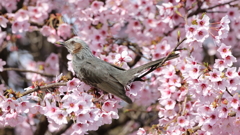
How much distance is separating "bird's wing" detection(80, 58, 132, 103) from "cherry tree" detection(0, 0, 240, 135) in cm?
10

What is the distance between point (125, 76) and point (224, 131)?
44.0 inches

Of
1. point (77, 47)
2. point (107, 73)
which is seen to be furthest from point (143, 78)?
point (77, 47)

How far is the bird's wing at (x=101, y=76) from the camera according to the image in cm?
327

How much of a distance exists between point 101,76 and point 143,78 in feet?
1.59

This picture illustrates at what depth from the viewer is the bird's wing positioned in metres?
3.27

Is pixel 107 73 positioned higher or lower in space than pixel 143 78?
higher

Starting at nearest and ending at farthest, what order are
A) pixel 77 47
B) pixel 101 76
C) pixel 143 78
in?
pixel 101 76 < pixel 143 78 < pixel 77 47

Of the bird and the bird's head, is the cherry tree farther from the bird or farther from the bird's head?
the bird's head

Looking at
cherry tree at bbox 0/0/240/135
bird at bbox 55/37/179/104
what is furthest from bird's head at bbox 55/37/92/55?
cherry tree at bbox 0/0/240/135

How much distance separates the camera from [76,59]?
3.73 m

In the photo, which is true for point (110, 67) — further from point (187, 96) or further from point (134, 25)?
point (134, 25)

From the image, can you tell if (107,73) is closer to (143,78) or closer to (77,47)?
(143,78)

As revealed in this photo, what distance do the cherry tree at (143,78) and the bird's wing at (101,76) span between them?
0.32 feet

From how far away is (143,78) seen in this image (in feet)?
12.0
